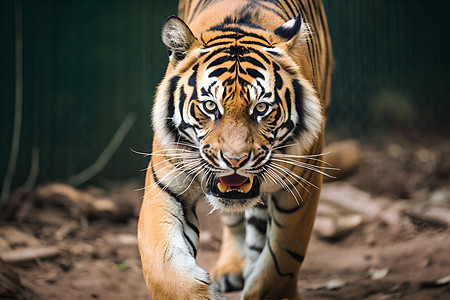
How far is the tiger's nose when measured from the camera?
194cm

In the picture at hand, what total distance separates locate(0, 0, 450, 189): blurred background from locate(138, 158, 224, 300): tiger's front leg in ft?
10.2

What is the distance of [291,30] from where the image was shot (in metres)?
2.30

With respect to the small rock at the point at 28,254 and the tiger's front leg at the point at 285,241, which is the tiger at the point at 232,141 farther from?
the small rock at the point at 28,254

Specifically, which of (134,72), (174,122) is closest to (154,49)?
(134,72)

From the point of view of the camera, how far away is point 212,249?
13.8 ft

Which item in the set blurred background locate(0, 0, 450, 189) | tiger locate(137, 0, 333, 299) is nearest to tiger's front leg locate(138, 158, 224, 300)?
tiger locate(137, 0, 333, 299)

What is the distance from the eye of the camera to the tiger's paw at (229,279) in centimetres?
314

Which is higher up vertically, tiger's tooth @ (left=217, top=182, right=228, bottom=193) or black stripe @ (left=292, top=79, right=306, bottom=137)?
black stripe @ (left=292, top=79, right=306, bottom=137)

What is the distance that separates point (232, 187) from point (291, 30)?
0.77m

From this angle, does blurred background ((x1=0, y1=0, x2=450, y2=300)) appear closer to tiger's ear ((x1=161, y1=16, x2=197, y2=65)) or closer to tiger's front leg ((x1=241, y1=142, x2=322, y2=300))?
tiger's front leg ((x1=241, y1=142, x2=322, y2=300))

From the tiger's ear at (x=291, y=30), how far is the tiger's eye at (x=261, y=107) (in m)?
0.37

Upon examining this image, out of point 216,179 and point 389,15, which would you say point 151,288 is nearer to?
point 216,179

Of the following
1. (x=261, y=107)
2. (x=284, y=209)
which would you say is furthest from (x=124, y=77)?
(x=261, y=107)

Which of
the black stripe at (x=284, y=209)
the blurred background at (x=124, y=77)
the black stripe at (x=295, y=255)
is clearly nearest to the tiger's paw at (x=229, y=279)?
the black stripe at (x=295, y=255)
